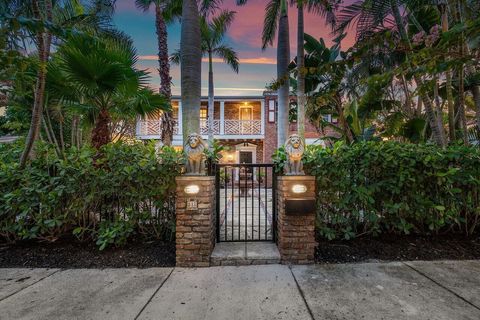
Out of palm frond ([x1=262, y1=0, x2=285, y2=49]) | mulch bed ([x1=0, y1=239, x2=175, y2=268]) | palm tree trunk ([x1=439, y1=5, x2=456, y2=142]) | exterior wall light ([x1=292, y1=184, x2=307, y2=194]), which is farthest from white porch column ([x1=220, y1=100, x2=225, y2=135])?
exterior wall light ([x1=292, y1=184, x2=307, y2=194])

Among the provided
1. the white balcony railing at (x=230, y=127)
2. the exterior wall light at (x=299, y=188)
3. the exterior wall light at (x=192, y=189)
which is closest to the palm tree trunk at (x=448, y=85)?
the exterior wall light at (x=299, y=188)

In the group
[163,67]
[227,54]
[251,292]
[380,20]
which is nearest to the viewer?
[251,292]

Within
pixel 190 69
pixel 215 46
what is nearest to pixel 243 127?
pixel 215 46

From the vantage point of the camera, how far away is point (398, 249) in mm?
3445

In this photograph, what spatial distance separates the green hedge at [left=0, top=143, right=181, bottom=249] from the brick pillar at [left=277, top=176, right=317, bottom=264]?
1753 mm

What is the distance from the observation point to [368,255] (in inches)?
131

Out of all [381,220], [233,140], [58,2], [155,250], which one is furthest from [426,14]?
[233,140]

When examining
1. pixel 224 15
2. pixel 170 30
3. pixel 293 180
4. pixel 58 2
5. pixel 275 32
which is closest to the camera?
pixel 293 180

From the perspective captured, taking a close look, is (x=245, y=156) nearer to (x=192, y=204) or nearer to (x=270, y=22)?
(x=270, y=22)

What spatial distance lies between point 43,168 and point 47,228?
3.13 ft

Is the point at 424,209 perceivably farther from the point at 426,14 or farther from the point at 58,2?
the point at 58,2

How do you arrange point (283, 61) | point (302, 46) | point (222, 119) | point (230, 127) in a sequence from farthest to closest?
1. point (230, 127)
2. point (222, 119)
3. point (302, 46)
4. point (283, 61)

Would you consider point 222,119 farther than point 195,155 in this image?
Yes

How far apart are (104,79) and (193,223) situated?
2.68m
